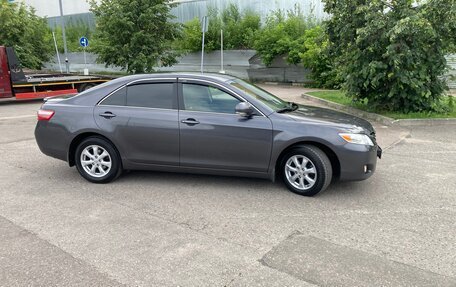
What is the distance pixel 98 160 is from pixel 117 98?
0.90 meters

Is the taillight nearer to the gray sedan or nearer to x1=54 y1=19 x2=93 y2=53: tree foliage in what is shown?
the gray sedan

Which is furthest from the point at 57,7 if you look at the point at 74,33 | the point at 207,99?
the point at 207,99

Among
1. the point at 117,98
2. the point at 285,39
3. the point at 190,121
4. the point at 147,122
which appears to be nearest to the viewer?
the point at 190,121

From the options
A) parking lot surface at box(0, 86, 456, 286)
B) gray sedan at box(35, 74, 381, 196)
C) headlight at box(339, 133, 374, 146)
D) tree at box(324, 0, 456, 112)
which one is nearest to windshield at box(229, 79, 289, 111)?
gray sedan at box(35, 74, 381, 196)

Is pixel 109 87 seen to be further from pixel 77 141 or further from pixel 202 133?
pixel 202 133

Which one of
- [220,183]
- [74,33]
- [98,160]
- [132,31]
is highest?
[74,33]

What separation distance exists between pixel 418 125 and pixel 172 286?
8.81 m

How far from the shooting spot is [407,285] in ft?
10.2

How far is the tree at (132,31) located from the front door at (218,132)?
49.9ft

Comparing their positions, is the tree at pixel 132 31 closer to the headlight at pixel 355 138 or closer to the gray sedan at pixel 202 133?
the gray sedan at pixel 202 133

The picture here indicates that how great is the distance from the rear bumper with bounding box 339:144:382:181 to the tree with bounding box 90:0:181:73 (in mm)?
16344

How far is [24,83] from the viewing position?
14555mm

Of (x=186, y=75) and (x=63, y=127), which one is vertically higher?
(x=186, y=75)

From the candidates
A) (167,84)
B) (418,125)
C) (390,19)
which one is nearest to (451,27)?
(390,19)
